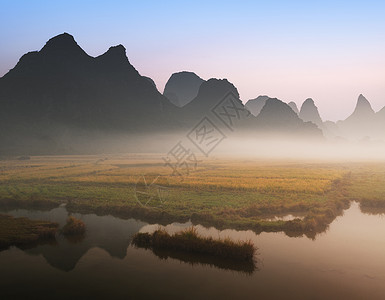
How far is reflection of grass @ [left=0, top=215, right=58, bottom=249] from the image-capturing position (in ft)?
49.2

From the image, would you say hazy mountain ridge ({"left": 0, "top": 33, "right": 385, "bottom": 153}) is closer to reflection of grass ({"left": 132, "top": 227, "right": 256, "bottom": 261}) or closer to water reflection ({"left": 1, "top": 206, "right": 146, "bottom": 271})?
water reflection ({"left": 1, "top": 206, "right": 146, "bottom": 271})

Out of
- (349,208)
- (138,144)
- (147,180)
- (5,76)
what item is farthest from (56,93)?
(349,208)

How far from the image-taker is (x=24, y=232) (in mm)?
16172

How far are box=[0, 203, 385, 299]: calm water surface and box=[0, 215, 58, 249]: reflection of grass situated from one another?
0.75 metres

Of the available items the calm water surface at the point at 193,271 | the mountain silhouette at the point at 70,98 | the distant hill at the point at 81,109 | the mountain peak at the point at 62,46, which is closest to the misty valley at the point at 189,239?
the calm water surface at the point at 193,271

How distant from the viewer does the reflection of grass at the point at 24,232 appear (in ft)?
49.2

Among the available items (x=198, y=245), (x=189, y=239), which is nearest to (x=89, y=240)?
(x=189, y=239)

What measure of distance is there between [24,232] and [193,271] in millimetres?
9589

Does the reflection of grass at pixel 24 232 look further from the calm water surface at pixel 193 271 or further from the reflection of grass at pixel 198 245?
the reflection of grass at pixel 198 245

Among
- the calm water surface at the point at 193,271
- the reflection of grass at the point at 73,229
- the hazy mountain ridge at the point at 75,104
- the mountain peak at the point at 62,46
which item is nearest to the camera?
the calm water surface at the point at 193,271

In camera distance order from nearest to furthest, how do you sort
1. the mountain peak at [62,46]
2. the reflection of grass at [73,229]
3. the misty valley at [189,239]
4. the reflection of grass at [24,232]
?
the misty valley at [189,239]
the reflection of grass at [24,232]
the reflection of grass at [73,229]
the mountain peak at [62,46]

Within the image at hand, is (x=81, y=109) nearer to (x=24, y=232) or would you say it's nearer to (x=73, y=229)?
(x=24, y=232)

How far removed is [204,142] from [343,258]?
140m

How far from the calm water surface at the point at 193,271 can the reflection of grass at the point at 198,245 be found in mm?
604
